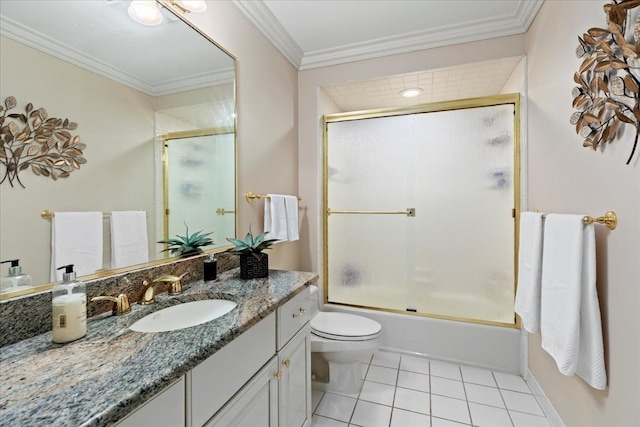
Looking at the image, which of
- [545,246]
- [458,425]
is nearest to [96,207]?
[545,246]

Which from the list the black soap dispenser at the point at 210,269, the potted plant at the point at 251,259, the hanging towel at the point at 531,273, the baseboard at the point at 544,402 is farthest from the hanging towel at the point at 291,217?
the baseboard at the point at 544,402

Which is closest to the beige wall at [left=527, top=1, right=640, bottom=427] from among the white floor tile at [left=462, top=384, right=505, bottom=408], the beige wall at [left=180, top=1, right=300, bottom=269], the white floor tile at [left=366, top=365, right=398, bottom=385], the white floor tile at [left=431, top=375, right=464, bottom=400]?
the white floor tile at [left=462, top=384, right=505, bottom=408]

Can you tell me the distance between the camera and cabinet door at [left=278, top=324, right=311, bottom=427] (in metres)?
1.17

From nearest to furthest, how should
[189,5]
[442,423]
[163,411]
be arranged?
1. [163,411]
2. [189,5]
3. [442,423]

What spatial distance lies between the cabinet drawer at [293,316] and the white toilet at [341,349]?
1.13 ft

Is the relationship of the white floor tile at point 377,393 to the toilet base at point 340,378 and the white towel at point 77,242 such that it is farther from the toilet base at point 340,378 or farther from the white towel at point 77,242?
the white towel at point 77,242

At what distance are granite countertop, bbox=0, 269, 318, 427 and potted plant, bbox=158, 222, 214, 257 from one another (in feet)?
1.14

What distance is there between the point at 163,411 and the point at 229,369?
24cm

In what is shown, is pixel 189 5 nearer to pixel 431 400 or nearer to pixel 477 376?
pixel 431 400

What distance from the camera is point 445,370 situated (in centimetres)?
205

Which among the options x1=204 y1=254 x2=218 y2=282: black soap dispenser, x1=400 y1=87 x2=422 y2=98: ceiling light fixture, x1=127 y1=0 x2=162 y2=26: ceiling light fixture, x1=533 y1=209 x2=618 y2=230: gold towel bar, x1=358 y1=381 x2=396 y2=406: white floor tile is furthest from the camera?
x1=400 y1=87 x2=422 y2=98: ceiling light fixture

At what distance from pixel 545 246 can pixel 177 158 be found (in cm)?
179

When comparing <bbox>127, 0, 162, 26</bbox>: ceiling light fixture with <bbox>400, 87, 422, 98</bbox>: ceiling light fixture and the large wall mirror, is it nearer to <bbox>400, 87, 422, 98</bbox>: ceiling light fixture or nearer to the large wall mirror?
the large wall mirror

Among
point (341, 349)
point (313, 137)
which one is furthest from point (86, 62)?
point (341, 349)
